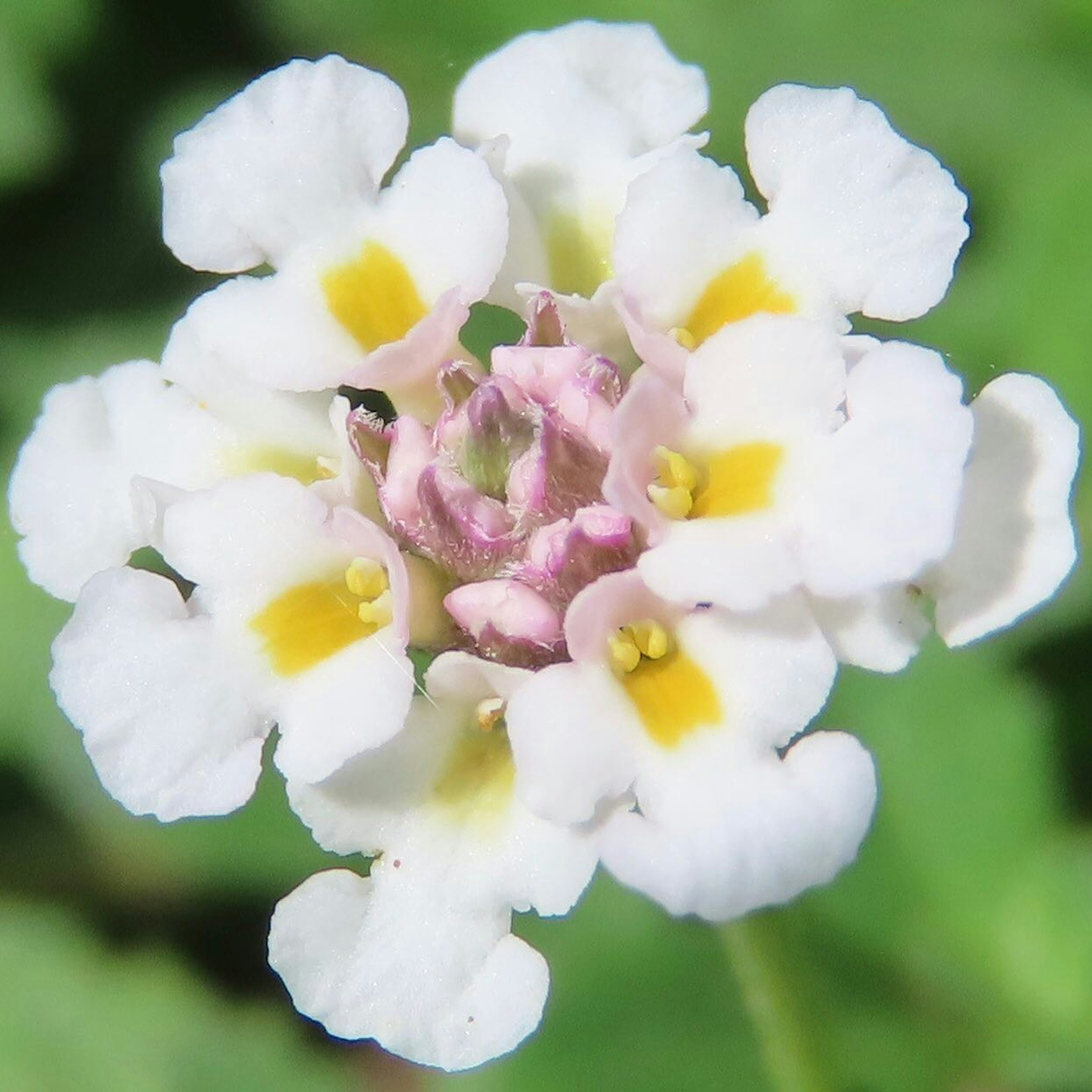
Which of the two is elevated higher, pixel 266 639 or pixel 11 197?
pixel 266 639

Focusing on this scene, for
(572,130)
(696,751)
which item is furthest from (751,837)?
(572,130)

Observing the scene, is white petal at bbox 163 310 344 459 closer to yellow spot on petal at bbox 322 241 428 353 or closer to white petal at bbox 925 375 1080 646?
yellow spot on petal at bbox 322 241 428 353

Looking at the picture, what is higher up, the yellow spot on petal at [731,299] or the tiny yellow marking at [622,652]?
the yellow spot on petal at [731,299]

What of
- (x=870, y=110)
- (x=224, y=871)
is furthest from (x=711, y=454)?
(x=224, y=871)

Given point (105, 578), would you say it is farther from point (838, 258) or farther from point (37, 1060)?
point (37, 1060)

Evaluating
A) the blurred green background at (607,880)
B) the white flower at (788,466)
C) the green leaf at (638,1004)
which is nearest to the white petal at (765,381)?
the white flower at (788,466)

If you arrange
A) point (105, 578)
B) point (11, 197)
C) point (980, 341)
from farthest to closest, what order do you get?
point (11, 197), point (980, 341), point (105, 578)

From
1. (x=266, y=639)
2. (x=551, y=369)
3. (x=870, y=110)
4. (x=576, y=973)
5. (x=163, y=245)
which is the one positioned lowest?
(x=576, y=973)

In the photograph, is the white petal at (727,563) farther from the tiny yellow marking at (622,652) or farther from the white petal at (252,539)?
the white petal at (252,539)
